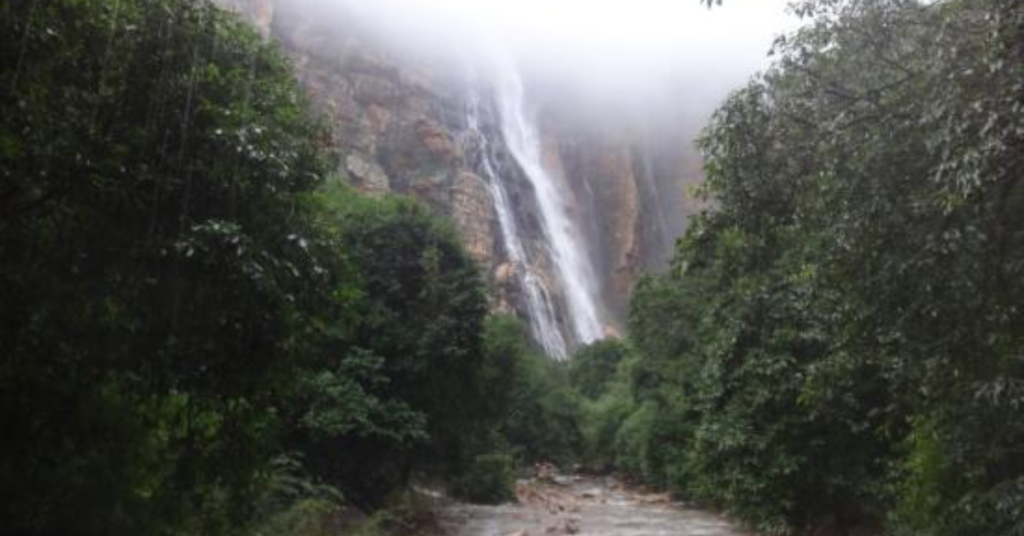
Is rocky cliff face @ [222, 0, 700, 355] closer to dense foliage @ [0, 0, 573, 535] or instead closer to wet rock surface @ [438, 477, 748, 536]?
wet rock surface @ [438, 477, 748, 536]

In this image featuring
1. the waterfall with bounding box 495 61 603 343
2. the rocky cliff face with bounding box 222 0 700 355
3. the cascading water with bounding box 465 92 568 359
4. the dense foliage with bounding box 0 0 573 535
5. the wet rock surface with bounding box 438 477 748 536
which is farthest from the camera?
the waterfall with bounding box 495 61 603 343

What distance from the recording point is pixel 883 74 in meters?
8.38

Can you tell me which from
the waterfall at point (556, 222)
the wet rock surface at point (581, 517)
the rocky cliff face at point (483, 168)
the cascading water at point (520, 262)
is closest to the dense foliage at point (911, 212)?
the wet rock surface at point (581, 517)

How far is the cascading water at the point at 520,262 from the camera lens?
196 feet

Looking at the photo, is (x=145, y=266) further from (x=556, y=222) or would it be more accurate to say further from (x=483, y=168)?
(x=556, y=222)

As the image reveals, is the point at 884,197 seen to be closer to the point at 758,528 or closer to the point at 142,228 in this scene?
the point at 142,228

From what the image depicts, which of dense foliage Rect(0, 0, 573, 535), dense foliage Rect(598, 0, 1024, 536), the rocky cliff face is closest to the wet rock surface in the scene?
dense foliage Rect(598, 0, 1024, 536)

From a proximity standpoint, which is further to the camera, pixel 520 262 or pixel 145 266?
pixel 520 262

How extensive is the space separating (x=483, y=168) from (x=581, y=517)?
4172cm

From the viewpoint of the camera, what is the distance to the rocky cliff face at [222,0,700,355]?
61.9 metres

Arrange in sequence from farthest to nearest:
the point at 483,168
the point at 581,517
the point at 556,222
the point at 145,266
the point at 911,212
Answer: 1. the point at 556,222
2. the point at 483,168
3. the point at 581,517
4. the point at 145,266
5. the point at 911,212

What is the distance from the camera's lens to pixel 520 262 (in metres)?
61.7

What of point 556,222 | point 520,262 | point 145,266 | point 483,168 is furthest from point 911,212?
point 556,222

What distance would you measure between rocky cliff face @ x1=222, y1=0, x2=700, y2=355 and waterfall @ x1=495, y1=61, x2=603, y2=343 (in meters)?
0.34
